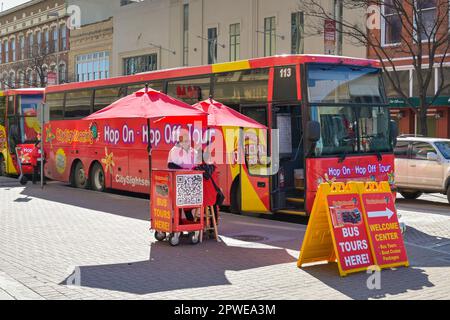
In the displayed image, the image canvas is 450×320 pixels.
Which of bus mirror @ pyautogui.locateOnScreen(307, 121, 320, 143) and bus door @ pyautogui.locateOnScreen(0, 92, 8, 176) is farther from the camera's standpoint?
bus door @ pyautogui.locateOnScreen(0, 92, 8, 176)

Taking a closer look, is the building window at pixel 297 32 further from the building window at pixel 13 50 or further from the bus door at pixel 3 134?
the building window at pixel 13 50

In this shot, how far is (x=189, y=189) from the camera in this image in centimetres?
1026

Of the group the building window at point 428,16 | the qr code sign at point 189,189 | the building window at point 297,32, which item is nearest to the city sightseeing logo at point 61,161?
the qr code sign at point 189,189

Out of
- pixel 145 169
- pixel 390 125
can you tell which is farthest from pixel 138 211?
pixel 390 125

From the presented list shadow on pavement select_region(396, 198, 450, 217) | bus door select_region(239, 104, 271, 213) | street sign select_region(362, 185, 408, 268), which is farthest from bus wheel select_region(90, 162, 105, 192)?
street sign select_region(362, 185, 408, 268)

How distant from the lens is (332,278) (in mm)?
8062

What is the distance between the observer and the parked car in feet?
55.1

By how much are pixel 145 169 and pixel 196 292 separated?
32.1 ft

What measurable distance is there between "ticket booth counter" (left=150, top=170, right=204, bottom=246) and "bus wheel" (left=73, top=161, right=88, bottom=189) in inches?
389

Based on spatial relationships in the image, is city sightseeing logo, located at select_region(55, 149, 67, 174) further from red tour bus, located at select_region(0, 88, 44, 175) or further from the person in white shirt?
the person in white shirt

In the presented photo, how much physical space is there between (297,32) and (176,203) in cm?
2716

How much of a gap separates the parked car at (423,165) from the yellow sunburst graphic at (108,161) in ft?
26.5

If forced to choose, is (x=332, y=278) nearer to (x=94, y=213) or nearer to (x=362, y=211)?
(x=362, y=211)

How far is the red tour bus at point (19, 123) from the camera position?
24172mm
